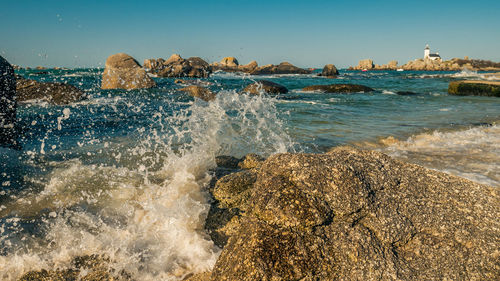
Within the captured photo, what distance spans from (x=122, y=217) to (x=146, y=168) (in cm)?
133

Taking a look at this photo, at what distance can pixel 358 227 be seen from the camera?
1.74 m

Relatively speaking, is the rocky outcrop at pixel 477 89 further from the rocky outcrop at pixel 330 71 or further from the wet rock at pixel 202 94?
the rocky outcrop at pixel 330 71

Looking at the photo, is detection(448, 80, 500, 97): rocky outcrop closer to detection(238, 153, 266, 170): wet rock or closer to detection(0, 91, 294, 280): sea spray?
detection(0, 91, 294, 280): sea spray

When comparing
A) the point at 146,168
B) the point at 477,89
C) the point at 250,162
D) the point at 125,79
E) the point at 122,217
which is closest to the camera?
the point at 122,217

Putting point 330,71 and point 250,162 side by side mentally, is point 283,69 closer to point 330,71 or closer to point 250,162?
point 330,71

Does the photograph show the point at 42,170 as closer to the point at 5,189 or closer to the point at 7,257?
the point at 5,189

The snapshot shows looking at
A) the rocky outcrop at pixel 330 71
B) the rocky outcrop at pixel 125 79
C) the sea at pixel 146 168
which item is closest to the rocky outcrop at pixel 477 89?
the sea at pixel 146 168

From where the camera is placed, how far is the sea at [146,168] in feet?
7.56

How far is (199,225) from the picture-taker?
8.48ft

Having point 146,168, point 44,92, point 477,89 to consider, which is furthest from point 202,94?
point 477,89

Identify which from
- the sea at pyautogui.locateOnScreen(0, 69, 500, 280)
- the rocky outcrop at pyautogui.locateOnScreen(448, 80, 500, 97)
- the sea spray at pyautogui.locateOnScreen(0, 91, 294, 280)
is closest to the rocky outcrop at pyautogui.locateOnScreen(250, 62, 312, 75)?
the rocky outcrop at pyautogui.locateOnScreen(448, 80, 500, 97)

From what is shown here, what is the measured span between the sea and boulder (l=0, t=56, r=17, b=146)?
215 millimetres

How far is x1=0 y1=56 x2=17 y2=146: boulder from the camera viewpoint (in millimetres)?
4508

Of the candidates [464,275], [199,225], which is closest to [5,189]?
[199,225]
